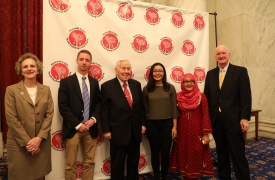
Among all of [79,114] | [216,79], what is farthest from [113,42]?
[216,79]

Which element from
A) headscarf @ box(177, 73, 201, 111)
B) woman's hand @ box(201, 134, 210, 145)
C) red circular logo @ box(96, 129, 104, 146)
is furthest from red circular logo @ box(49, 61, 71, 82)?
woman's hand @ box(201, 134, 210, 145)

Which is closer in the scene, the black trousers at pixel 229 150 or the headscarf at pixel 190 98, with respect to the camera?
the black trousers at pixel 229 150

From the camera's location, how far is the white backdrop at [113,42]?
2205 mm

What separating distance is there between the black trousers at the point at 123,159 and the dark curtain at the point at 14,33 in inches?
67.8

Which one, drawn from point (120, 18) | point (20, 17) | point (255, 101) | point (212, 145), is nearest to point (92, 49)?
point (120, 18)

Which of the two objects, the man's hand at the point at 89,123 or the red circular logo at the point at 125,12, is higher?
the red circular logo at the point at 125,12

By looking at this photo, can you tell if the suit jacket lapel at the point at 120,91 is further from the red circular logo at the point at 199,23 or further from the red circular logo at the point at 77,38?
the red circular logo at the point at 199,23

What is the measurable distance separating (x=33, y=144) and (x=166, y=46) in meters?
2.01

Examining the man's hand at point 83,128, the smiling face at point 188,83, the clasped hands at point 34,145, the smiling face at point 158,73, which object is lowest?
the clasped hands at point 34,145

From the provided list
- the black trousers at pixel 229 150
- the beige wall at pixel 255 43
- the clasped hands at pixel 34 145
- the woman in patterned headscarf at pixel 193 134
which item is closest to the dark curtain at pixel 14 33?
the clasped hands at pixel 34 145

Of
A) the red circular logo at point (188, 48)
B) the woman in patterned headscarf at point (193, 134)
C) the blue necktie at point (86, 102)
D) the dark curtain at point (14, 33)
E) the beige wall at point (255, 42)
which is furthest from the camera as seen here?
the beige wall at point (255, 42)

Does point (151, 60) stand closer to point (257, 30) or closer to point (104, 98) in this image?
point (104, 98)

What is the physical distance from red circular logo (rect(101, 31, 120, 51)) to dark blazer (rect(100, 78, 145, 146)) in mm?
513

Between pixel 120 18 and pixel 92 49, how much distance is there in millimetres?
551
